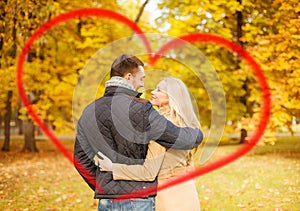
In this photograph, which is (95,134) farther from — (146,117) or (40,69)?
(40,69)

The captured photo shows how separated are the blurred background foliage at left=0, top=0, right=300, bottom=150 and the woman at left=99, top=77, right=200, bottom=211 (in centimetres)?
811

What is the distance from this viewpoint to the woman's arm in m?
3.52

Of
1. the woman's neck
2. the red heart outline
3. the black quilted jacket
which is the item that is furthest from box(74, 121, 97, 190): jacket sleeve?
the red heart outline

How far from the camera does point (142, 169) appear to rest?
353 cm

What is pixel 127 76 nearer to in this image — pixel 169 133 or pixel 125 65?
pixel 125 65

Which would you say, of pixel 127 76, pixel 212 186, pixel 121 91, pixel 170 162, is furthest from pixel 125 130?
pixel 212 186

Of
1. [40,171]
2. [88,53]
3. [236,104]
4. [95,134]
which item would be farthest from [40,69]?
[95,134]

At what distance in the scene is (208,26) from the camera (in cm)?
1962

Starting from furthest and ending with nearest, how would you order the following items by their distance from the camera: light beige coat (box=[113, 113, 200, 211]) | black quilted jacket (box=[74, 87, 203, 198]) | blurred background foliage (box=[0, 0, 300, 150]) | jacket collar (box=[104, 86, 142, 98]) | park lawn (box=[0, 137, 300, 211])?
1. blurred background foliage (box=[0, 0, 300, 150])
2. park lawn (box=[0, 137, 300, 211])
3. light beige coat (box=[113, 113, 200, 211])
4. jacket collar (box=[104, 86, 142, 98])
5. black quilted jacket (box=[74, 87, 203, 198])

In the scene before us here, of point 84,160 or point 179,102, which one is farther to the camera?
point 179,102

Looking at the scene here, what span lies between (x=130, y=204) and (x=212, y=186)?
823cm

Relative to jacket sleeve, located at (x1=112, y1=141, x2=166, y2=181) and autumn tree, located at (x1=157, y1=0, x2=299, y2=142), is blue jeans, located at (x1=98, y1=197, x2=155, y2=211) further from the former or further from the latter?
autumn tree, located at (x1=157, y1=0, x2=299, y2=142)

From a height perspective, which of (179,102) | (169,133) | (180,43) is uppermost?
(180,43)

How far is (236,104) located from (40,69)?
336 inches
